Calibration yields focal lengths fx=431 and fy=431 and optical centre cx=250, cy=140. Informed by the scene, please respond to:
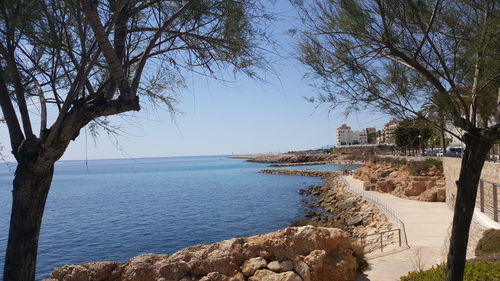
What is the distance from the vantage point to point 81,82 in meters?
4.08

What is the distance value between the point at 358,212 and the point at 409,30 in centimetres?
2243

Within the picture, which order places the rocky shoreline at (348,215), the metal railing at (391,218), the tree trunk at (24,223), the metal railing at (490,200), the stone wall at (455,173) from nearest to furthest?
the tree trunk at (24,223)
the metal railing at (490,200)
the metal railing at (391,218)
the stone wall at (455,173)
the rocky shoreline at (348,215)

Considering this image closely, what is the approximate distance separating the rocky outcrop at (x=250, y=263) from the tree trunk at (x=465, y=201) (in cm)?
426

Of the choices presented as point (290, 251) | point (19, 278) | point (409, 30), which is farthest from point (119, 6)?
point (290, 251)

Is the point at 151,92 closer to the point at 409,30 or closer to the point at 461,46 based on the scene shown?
the point at 409,30

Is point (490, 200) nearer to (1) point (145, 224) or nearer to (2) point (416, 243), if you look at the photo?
(2) point (416, 243)

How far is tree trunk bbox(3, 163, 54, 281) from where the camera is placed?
3.83m

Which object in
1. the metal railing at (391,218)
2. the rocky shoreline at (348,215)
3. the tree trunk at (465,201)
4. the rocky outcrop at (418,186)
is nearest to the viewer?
the tree trunk at (465,201)

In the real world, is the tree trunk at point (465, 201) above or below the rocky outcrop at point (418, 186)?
above

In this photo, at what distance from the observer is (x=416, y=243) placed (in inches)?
551

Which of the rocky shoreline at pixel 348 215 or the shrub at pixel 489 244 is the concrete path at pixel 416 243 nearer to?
Answer: the rocky shoreline at pixel 348 215

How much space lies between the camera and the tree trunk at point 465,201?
16.4 ft

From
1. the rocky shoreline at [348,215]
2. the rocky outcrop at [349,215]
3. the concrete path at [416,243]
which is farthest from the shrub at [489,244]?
the rocky outcrop at [349,215]

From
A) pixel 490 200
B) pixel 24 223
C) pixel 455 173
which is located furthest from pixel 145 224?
pixel 24 223
